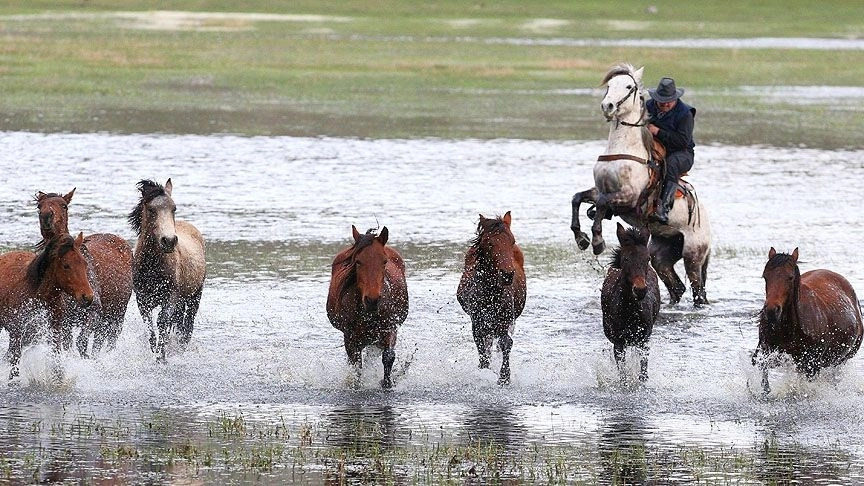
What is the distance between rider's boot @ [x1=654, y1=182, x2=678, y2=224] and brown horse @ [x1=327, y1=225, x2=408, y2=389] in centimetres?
418

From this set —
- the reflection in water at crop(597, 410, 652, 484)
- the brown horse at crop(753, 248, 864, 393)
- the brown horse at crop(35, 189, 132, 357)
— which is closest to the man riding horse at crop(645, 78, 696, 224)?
the brown horse at crop(753, 248, 864, 393)

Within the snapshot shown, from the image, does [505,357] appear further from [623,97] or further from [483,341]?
[623,97]

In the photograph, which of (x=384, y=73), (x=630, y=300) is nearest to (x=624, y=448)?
(x=630, y=300)

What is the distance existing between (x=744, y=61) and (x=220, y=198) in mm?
29431

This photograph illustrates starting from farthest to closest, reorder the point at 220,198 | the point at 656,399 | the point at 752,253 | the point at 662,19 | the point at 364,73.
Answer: the point at 662,19 < the point at 364,73 < the point at 220,198 < the point at 752,253 < the point at 656,399

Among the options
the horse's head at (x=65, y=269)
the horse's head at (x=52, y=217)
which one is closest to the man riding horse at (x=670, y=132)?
the horse's head at (x=52, y=217)

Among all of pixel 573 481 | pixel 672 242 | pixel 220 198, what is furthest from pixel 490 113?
pixel 573 481

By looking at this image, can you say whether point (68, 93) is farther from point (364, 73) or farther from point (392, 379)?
point (392, 379)

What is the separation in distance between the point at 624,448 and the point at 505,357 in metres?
2.07

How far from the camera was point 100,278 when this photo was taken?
37.7 feet

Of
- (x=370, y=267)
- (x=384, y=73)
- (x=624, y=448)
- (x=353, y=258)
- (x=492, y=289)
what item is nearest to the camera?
(x=624, y=448)

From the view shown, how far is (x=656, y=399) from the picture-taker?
10812 mm

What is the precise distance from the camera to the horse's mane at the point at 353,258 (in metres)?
10.5

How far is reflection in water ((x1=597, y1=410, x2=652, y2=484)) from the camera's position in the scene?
868 cm
